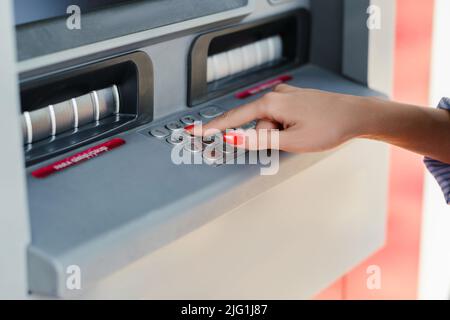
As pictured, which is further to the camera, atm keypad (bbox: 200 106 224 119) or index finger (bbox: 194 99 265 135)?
atm keypad (bbox: 200 106 224 119)

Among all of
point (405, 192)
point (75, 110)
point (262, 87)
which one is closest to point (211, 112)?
point (262, 87)

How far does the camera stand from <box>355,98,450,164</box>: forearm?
147 cm

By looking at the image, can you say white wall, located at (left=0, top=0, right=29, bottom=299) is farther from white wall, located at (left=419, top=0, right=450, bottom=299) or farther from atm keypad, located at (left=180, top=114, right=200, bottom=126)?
white wall, located at (left=419, top=0, right=450, bottom=299)

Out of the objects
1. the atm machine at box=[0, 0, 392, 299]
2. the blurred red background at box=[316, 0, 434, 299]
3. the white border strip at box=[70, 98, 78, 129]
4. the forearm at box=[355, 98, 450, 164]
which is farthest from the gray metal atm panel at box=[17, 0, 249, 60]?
the blurred red background at box=[316, 0, 434, 299]

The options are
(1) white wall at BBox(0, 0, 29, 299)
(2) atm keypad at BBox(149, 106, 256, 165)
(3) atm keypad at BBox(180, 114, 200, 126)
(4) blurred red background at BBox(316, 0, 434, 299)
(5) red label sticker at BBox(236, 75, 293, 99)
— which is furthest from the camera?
(4) blurred red background at BBox(316, 0, 434, 299)

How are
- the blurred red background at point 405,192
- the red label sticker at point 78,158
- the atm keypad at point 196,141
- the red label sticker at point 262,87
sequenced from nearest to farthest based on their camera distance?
the red label sticker at point 78,158, the atm keypad at point 196,141, the red label sticker at point 262,87, the blurred red background at point 405,192

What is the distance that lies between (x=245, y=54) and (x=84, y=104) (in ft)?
1.49

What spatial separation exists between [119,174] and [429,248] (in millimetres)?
1450

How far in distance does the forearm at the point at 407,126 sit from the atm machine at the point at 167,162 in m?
0.15

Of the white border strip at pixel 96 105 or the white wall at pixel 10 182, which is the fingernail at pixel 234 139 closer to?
the white border strip at pixel 96 105

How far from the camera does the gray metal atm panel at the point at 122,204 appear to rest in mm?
1133

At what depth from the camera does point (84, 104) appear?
1.43 metres

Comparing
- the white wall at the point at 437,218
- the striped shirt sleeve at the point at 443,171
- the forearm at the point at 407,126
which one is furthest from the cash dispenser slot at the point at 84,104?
the white wall at the point at 437,218

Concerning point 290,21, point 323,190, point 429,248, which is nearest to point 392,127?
point 323,190
